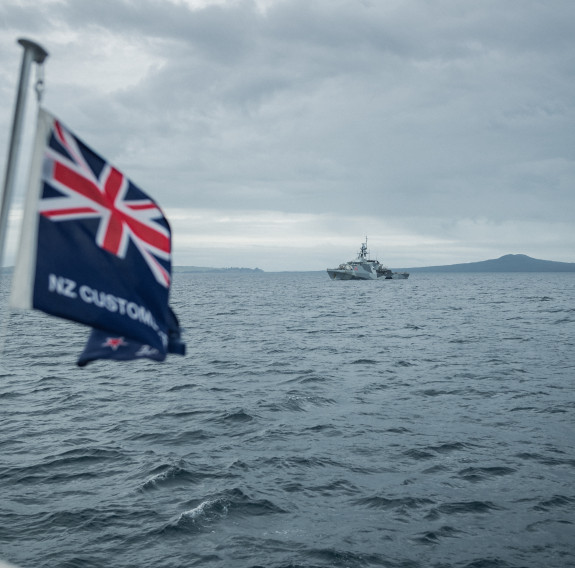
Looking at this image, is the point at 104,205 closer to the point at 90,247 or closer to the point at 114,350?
the point at 90,247

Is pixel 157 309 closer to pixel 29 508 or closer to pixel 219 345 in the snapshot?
pixel 29 508

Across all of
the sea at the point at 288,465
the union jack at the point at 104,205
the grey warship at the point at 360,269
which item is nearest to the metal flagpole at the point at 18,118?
the union jack at the point at 104,205

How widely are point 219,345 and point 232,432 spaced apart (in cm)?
1963

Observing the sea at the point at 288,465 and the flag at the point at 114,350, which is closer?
the flag at the point at 114,350

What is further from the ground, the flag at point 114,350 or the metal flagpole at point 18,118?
the metal flagpole at point 18,118

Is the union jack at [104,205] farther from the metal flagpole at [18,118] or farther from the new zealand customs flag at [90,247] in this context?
the metal flagpole at [18,118]

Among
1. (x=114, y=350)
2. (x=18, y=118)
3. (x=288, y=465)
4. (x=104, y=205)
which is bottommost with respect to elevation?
(x=288, y=465)

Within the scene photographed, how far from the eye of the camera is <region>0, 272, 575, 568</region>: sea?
32.4 feet

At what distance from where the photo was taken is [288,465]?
13.7m

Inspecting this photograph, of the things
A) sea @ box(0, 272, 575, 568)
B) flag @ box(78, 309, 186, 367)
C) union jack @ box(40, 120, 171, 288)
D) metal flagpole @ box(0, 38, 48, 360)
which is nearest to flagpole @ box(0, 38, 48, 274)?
metal flagpole @ box(0, 38, 48, 360)

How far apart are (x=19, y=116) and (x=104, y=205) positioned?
1172 millimetres

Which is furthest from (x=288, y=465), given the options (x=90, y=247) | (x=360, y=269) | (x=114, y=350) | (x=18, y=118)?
(x=360, y=269)

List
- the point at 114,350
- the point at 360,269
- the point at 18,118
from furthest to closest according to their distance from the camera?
1. the point at 360,269
2. the point at 114,350
3. the point at 18,118

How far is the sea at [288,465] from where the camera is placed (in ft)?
32.4
